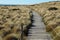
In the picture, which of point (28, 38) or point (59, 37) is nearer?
point (59, 37)

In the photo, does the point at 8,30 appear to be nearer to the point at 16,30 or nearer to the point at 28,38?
the point at 16,30

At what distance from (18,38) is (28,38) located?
11.1 ft

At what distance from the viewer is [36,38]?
28.4m

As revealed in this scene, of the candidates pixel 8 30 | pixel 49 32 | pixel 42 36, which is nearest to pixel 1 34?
pixel 8 30

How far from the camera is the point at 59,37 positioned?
82.5ft

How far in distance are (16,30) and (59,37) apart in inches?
251

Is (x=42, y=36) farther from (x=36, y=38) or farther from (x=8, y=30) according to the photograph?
(x=8, y=30)

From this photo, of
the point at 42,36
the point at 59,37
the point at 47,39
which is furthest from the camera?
the point at 42,36

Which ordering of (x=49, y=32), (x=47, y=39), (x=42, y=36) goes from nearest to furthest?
(x=47, y=39) → (x=42, y=36) → (x=49, y=32)

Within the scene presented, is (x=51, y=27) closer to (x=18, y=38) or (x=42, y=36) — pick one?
(x=42, y=36)

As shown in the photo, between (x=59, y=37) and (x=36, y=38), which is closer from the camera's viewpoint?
(x=59, y=37)

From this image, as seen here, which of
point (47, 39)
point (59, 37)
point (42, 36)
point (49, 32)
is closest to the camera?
point (59, 37)

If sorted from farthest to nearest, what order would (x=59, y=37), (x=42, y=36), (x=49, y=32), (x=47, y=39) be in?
(x=49, y=32)
(x=42, y=36)
(x=47, y=39)
(x=59, y=37)

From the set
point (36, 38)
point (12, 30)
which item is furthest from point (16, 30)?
point (36, 38)
